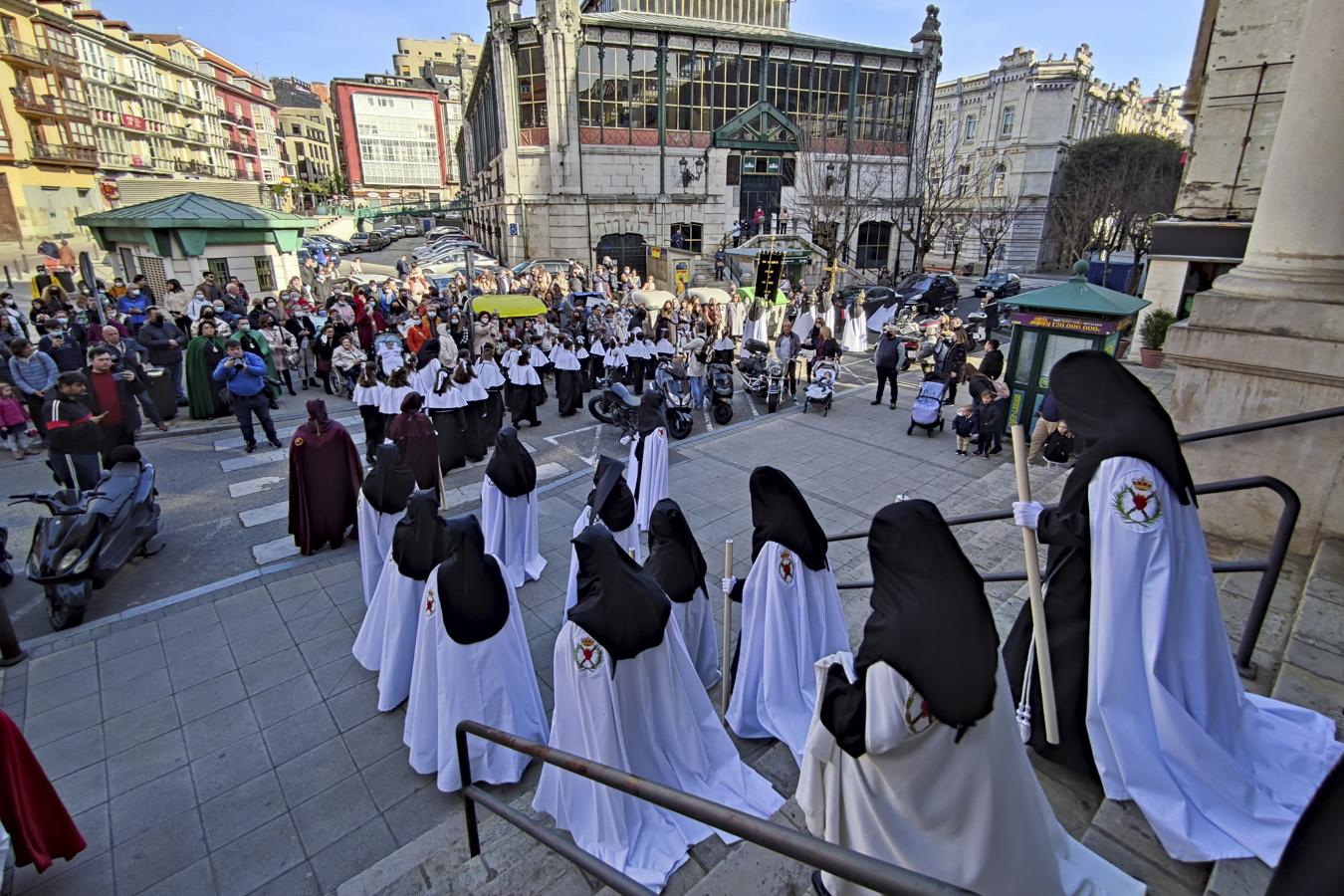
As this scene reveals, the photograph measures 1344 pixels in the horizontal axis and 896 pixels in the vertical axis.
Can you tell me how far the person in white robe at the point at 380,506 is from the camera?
20.6 feet

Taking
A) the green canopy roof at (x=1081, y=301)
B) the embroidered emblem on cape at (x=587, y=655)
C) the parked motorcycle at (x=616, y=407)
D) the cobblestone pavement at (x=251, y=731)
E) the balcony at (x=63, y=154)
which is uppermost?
the balcony at (x=63, y=154)

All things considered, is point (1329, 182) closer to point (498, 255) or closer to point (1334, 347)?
point (1334, 347)

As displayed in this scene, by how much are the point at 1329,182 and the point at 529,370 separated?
35.0 ft

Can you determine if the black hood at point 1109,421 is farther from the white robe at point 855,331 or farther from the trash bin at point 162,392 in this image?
the white robe at point 855,331

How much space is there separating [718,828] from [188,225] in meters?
20.2

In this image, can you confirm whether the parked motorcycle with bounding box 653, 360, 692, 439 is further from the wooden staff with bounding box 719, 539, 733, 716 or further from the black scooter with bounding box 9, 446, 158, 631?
the black scooter with bounding box 9, 446, 158, 631

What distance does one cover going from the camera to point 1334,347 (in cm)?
471

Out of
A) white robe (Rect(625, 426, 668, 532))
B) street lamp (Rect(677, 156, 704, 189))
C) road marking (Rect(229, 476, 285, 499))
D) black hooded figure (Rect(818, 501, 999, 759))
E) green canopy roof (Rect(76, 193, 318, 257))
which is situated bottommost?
road marking (Rect(229, 476, 285, 499))

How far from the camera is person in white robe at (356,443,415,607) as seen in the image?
6.29 m

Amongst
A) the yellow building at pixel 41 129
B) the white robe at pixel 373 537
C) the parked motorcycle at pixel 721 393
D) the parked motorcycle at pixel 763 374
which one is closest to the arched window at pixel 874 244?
the parked motorcycle at pixel 763 374

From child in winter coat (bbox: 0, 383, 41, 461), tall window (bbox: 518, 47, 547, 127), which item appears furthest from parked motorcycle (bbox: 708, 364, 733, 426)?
tall window (bbox: 518, 47, 547, 127)

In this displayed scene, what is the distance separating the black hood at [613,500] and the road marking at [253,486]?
6371 mm

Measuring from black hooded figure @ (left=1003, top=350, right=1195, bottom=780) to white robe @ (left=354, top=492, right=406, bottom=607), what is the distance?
5.45 metres

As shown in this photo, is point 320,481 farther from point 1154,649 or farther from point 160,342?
point 1154,649
